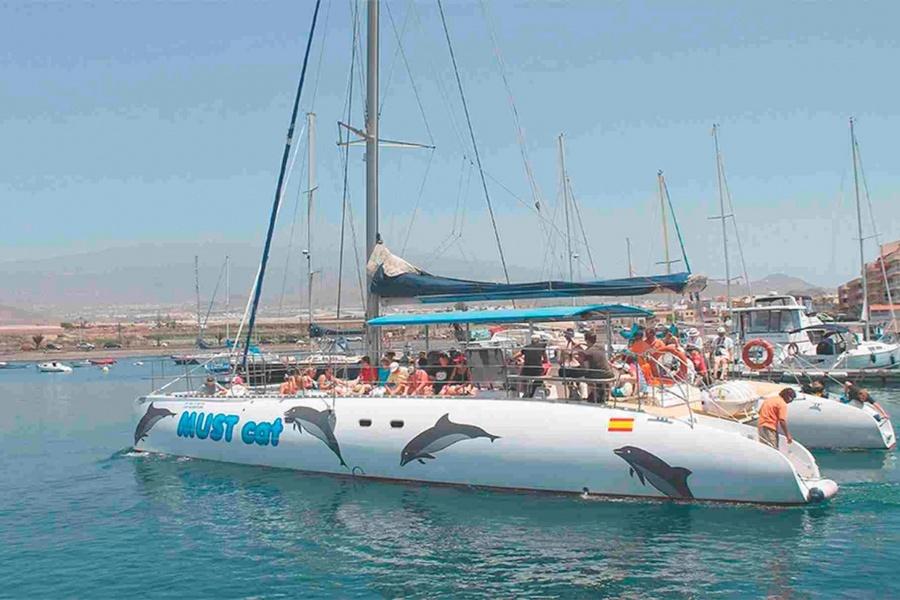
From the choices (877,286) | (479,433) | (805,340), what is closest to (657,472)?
(479,433)

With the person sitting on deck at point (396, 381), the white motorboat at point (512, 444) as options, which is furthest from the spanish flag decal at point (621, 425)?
the person sitting on deck at point (396, 381)

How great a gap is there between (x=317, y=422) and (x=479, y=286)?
4.63 meters

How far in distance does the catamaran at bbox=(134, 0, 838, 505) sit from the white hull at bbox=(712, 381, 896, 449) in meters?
5.18

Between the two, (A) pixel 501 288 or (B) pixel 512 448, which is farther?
(A) pixel 501 288

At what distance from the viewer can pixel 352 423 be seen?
1825 cm

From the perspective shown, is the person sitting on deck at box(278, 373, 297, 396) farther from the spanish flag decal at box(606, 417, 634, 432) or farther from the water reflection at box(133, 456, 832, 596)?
the spanish flag decal at box(606, 417, 634, 432)

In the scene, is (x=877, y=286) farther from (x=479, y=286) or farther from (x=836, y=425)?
(x=479, y=286)

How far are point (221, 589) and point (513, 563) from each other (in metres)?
4.07

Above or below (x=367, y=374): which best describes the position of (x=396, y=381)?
below

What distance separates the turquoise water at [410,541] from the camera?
11969 mm

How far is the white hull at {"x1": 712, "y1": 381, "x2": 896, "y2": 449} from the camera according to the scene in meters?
21.1

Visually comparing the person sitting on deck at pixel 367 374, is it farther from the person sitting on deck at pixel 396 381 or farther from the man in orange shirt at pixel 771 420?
the man in orange shirt at pixel 771 420

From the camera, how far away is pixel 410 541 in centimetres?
1414

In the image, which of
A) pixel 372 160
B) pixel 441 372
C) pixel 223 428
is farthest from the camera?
pixel 372 160
